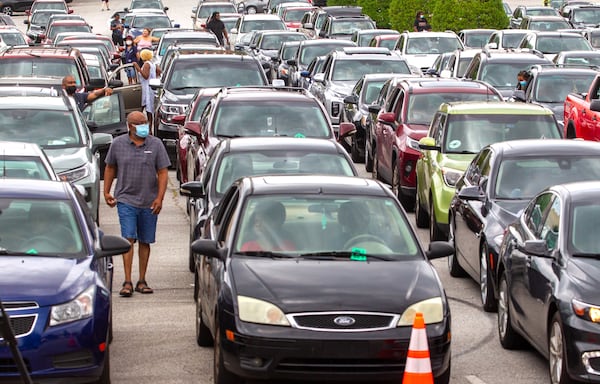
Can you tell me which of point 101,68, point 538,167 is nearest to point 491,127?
point 538,167

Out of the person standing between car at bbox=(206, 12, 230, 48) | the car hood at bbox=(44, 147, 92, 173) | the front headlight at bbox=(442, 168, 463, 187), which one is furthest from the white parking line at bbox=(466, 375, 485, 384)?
the person standing between car at bbox=(206, 12, 230, 48)

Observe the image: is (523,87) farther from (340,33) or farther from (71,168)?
(340,33)

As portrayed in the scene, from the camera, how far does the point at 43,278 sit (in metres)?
10.4

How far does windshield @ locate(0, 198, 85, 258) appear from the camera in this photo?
11.2m

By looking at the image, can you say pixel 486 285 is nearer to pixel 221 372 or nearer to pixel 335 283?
pixel 335 283

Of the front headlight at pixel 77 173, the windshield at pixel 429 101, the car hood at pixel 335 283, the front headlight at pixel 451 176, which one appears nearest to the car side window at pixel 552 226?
the car hood at pixel 335 283

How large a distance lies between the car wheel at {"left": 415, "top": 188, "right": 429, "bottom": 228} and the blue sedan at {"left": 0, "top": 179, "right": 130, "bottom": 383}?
318 inches

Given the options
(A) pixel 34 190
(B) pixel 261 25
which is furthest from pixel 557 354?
(B) pixel 261 25

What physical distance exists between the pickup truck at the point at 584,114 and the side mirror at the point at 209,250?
12.6 m

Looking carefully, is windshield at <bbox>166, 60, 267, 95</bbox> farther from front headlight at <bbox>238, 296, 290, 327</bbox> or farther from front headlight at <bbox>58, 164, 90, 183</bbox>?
front headlight at <bbox>238, 296, 290, 327</bbox>

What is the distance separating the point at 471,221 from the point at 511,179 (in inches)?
21.9

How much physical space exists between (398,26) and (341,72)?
23.7m

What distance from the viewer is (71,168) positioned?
59.1 feet

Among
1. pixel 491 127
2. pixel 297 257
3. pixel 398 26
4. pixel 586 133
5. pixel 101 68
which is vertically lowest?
pixel 398 26
